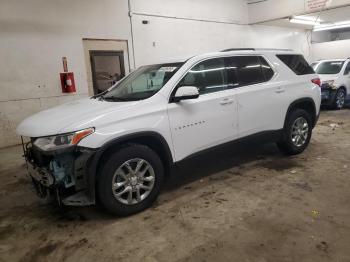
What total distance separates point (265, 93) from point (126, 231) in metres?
2.56

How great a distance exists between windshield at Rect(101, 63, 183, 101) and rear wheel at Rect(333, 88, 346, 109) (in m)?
7.29

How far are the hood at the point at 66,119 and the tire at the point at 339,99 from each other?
809cm

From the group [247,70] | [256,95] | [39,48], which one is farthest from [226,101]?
[39,48]

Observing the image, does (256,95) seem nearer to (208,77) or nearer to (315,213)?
(208,77)

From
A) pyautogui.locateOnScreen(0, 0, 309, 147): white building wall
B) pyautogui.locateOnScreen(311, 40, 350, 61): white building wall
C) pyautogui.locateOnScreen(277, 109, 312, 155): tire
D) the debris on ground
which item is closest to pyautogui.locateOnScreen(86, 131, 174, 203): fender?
the debris on ground

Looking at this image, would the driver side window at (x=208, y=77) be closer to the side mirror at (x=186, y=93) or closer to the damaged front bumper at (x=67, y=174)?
the side mirror at (x=186, y=93)

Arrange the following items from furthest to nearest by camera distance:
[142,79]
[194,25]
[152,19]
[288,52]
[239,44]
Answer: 1. [239,44]
2. [194,25]
3. [152,19]
4. [288,52]
5. [142,79]

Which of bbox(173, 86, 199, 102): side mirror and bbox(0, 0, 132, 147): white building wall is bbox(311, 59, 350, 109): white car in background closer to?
bbox(0, 0, 132, 147): white building wall

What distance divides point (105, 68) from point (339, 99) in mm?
7127

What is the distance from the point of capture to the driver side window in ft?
11.5

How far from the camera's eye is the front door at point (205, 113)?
3.29m

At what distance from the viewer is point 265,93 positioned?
4.07 metres

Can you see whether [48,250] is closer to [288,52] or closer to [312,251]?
[312,251]

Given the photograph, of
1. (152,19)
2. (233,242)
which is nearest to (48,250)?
(233,242)
